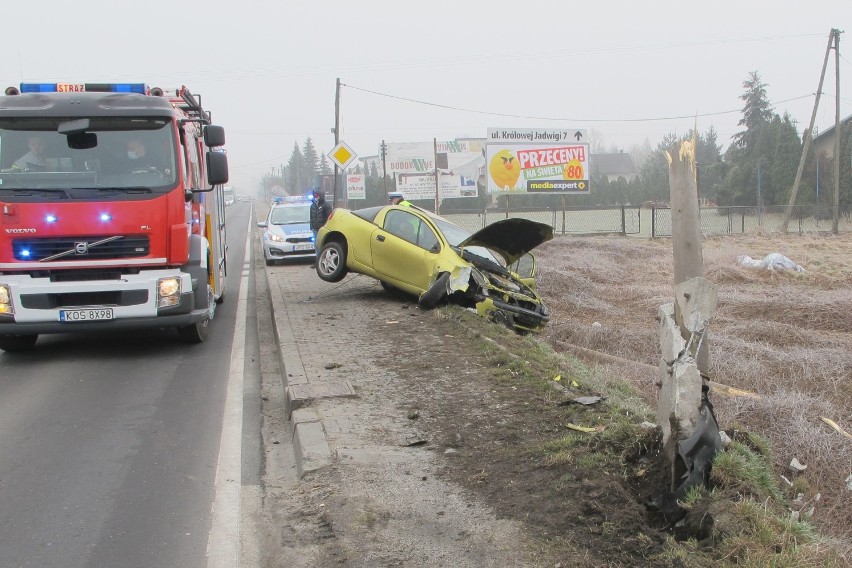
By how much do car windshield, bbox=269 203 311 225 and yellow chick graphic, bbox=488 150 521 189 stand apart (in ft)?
40.8

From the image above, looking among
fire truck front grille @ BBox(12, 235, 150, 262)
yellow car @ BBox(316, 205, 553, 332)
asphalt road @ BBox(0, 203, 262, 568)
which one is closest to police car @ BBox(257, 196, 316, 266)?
yellow car @ BBox(316, 205, 553, 332)

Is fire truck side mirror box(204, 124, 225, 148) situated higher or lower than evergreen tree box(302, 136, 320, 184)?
lower

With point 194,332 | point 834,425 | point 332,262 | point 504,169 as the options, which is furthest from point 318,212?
point 504,169

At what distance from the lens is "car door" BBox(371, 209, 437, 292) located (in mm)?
11539

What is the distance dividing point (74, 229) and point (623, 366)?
21.3 ft

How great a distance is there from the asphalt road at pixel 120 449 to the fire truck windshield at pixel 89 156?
2073 mm

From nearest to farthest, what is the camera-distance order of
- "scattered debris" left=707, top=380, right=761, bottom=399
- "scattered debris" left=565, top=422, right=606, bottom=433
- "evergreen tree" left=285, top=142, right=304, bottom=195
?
"scattered debris" left=565, top=422, right=606, bottom=433 → "scattered debris" left=707, top=380, right=761, bottom=399 → "evergreen tree" left=285, top=142, right=304, bottom=195

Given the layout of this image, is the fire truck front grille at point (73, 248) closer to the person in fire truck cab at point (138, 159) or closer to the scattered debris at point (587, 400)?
the person in fire truck cab at point (138, 159)

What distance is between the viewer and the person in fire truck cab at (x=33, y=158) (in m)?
8.56

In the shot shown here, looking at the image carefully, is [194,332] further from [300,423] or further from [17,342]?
[300,423]

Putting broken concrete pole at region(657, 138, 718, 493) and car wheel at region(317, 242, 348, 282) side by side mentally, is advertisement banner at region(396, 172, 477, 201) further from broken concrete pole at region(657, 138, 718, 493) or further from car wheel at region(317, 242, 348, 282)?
→ broken concrete pole at region(657, 138, 718, 493)

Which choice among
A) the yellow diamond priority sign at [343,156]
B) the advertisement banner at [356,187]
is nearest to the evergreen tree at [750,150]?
the advertisement banner at [356,187]

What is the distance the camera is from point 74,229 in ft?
27.6

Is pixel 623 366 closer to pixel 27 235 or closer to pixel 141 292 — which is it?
pixel 141 292
